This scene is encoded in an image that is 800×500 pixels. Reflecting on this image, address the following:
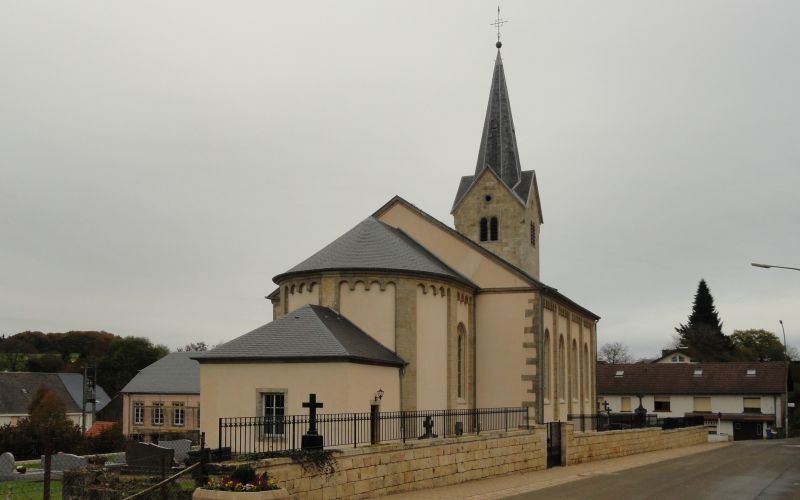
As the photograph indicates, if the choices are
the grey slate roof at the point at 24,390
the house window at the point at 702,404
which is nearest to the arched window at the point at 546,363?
the house window at the point at 702,404

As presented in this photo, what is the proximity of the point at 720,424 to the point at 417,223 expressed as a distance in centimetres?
4233

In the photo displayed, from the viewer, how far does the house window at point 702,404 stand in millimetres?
68312

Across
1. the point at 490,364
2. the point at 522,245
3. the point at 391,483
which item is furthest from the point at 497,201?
the point at 391,483

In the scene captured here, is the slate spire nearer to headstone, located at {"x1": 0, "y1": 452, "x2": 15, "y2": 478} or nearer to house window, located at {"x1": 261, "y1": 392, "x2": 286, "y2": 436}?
house window, located at {"x1": 261, "y1": 392, "x2": 286, "y2": 436}

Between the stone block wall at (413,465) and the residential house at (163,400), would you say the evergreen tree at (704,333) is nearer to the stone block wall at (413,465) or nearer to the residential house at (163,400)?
the residential house at (163,400)

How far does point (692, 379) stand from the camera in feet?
229

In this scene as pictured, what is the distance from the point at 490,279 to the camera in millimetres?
35188

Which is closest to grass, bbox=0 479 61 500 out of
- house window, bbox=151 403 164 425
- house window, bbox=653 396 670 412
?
house window, bbox=151 403 164 425

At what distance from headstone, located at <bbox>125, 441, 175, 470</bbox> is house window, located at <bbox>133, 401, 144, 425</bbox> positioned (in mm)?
37950

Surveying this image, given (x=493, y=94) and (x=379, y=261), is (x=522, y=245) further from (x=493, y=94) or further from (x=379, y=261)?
(x=379, y=261)

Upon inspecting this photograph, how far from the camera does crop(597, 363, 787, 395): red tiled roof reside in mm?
66750

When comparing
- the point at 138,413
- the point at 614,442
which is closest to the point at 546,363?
the point at 614,442

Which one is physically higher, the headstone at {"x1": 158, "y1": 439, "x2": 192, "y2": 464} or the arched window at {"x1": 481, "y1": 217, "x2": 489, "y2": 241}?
the arched window at {"x1": 481, "y1": 217, "x2": 489, "y2": 241}

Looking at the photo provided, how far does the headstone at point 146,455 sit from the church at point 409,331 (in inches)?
93.7
